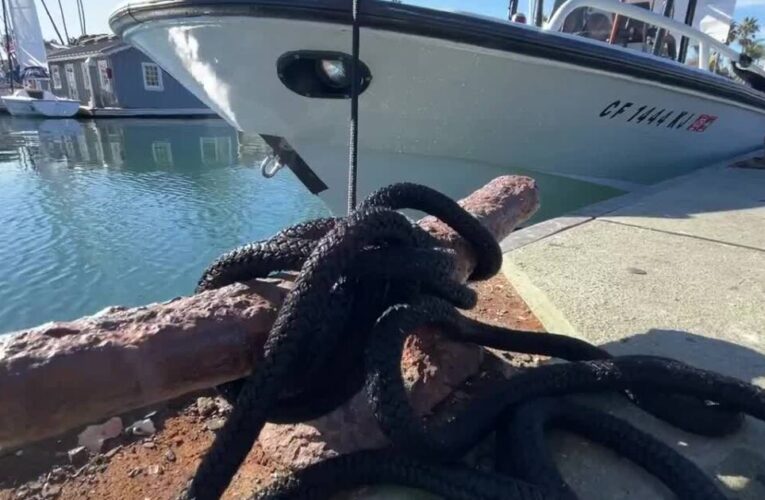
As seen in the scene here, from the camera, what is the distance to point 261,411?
1.05 meters

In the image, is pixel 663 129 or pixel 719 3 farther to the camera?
pixel 719 3

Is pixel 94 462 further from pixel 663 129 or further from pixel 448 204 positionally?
pixel 663 129

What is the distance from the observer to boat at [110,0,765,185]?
4.31 metres

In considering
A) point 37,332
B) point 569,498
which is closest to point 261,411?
point 37,332

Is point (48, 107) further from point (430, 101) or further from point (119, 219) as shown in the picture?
point (430, 101)

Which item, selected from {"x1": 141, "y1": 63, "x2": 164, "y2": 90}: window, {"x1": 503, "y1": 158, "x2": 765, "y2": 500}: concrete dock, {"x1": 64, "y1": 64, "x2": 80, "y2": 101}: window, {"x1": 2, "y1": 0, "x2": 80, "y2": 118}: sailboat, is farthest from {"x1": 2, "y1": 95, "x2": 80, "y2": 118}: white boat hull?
{"x1": 503, "y1": 158, "x2": 765, "y2": 500}: concrete dock

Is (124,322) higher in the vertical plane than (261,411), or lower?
higher

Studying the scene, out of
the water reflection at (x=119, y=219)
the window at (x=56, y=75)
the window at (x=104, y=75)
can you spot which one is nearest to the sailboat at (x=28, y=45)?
the window at (x=56, y=75)

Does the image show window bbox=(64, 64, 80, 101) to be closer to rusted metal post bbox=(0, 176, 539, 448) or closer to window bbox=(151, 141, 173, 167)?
window bbox=(151, 141, 173, 167)

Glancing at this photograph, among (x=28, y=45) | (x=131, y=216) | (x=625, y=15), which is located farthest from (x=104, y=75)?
(x=625, y=15)

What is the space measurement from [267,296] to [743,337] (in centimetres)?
203

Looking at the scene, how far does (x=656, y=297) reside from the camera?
2.63 meters

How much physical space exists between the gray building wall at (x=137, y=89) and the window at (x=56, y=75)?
33.7 ft

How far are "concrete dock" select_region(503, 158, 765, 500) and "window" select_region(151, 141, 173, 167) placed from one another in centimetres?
1153
